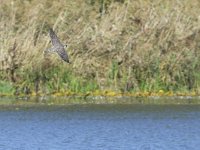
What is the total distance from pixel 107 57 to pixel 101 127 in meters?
3.33

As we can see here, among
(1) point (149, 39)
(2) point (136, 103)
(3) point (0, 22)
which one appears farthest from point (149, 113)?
(3) point (0, 22)

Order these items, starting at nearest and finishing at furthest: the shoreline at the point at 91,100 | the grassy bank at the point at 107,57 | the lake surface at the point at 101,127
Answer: the lake surface at the point at 101,127 → the shoreline at the point at 91,100 → the grassy bank at the point at 107,57

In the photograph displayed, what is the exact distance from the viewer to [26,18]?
20.6 m

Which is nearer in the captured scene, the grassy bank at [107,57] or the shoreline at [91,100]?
the shoreline at [91,100]

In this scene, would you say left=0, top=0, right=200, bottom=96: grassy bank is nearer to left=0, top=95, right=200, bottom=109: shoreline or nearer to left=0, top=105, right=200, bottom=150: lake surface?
left=0, top=95, right=200, bottom=109: shoreline

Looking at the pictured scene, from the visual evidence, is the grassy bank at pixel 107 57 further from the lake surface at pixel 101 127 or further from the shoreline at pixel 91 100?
the lake surface at pixel 101 127

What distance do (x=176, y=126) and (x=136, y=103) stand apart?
213 cm

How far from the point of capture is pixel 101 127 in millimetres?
16344

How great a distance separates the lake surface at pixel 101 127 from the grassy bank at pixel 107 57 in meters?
1.04

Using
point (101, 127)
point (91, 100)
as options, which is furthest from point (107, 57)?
point (101, 127)

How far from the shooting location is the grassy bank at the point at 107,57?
19094 mm

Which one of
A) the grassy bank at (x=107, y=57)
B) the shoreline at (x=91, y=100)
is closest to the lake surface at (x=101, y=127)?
the shoreline at (x=91, y=100)

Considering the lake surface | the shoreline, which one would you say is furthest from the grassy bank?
the lake surface

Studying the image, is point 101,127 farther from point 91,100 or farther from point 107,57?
point 107,57
